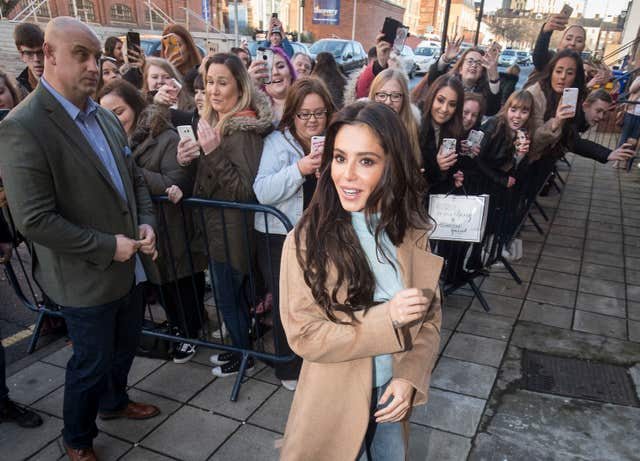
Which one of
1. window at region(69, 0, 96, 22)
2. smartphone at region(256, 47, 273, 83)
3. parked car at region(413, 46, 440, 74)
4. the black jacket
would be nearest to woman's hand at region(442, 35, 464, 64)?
the black jacket

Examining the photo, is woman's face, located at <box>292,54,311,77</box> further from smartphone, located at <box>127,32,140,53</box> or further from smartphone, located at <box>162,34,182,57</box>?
smartphone, located at <box>127,32,140,53</box>

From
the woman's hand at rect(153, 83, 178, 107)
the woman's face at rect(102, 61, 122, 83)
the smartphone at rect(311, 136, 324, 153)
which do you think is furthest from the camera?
the woman's face at rect(102, 61, 122, 83)

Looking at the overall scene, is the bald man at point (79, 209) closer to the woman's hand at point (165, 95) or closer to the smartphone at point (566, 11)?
the woman's hand at point (165, 95)

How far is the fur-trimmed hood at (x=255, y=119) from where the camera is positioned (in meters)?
2.90

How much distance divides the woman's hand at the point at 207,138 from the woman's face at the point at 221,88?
1.08ft

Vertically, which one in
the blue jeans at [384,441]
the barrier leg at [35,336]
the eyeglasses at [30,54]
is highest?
the eyeglasses at [30,54]

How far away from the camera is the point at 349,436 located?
162cm

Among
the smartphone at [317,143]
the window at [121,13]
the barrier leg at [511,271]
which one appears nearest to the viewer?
the smartphone at [317,143]

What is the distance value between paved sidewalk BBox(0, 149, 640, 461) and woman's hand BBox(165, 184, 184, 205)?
4.36ft

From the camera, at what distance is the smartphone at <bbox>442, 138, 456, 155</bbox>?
3.45 m

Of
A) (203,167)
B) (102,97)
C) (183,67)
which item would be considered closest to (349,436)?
(203,167)

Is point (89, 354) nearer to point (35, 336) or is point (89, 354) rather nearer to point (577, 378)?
point (35, 336)

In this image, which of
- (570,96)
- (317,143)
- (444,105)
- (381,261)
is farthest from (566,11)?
(381,261)

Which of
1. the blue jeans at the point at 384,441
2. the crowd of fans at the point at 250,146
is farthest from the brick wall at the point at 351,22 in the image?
the blue jeans at the point at 384,441
